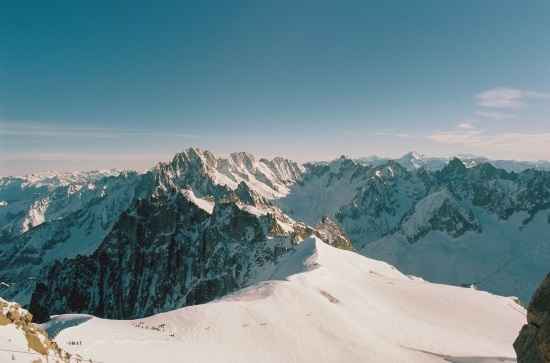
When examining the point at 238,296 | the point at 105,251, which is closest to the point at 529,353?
the point at 238,296

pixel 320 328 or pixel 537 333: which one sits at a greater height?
pixel 537 333

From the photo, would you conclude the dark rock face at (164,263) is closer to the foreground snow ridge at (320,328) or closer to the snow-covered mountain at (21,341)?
the foreground snow ridge at (320,328)

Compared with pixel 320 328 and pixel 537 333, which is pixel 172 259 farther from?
pixel 537 333

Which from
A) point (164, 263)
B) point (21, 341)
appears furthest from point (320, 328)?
Answer: point (164, 263)

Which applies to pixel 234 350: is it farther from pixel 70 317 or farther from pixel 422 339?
pixel 422 339

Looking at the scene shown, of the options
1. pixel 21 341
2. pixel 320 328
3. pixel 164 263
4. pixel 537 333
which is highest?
pixel 21 341

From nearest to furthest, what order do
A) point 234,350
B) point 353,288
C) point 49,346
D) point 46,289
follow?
1. point 49,346
2. point 234,350
3. point 353,288
4. point 46,289
